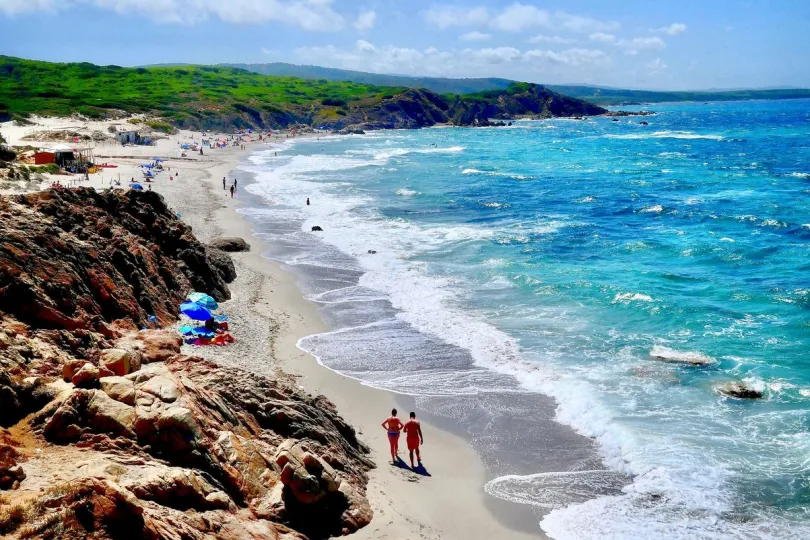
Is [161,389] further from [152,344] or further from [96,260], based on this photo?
[96,260]

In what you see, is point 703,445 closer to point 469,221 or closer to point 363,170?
point 469,221

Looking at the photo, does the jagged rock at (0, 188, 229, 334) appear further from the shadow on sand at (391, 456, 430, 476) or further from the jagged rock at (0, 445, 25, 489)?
the shadow on sand at (391, 456, 430, 476)

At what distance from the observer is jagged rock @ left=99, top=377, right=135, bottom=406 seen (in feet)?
33.6

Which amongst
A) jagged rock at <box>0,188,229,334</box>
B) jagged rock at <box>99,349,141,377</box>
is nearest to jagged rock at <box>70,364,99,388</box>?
jagged rock at <box>99,349,141,377</box>

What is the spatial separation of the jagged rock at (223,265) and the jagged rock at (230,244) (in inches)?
177

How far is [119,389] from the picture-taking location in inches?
407

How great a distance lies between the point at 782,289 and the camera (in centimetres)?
2731

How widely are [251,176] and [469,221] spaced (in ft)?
100

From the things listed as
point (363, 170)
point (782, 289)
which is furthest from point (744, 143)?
point (782, 289)

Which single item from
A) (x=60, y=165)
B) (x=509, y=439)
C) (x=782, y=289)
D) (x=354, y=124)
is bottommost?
(x=509, y=439)

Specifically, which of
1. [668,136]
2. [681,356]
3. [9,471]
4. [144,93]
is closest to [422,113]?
[668,136]

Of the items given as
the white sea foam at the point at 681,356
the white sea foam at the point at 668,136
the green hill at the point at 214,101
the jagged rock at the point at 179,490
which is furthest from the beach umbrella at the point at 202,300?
the white sea foam at the point at 668,136

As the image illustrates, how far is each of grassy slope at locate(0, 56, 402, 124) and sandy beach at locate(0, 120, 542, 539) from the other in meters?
75.0

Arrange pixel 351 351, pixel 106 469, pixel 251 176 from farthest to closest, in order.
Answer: pixel 251 176, pixel 351 351, pixel 106 469
